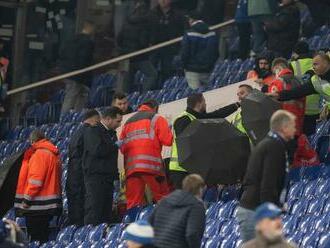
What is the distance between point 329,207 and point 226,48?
870 centimetres

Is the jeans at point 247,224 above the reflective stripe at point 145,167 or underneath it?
above

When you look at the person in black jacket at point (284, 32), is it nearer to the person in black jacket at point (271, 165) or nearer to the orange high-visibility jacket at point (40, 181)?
the orange high-visibility jacket at point (40, 181)

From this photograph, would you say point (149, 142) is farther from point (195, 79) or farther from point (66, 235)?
point (195, 79)

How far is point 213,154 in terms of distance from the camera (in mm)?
18172

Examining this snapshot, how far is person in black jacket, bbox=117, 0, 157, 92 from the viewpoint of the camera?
2489 cm

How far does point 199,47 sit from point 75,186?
4.80 m

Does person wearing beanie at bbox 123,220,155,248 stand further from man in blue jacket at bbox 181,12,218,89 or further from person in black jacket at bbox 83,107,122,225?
man in blue jacket at bbox 181,12,218,89

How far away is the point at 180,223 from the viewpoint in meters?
14.6

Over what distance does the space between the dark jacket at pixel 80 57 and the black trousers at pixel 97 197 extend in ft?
22.3

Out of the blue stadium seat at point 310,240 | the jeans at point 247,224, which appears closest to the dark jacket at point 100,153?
the blue stadium seat at point 310,240

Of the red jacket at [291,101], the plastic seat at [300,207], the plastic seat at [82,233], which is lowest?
the plastic seat at [82,233]

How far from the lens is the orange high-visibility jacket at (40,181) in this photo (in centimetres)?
1967

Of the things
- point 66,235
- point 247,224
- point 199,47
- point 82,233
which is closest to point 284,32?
point 199,47

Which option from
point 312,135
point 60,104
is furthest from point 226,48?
point 312,135
